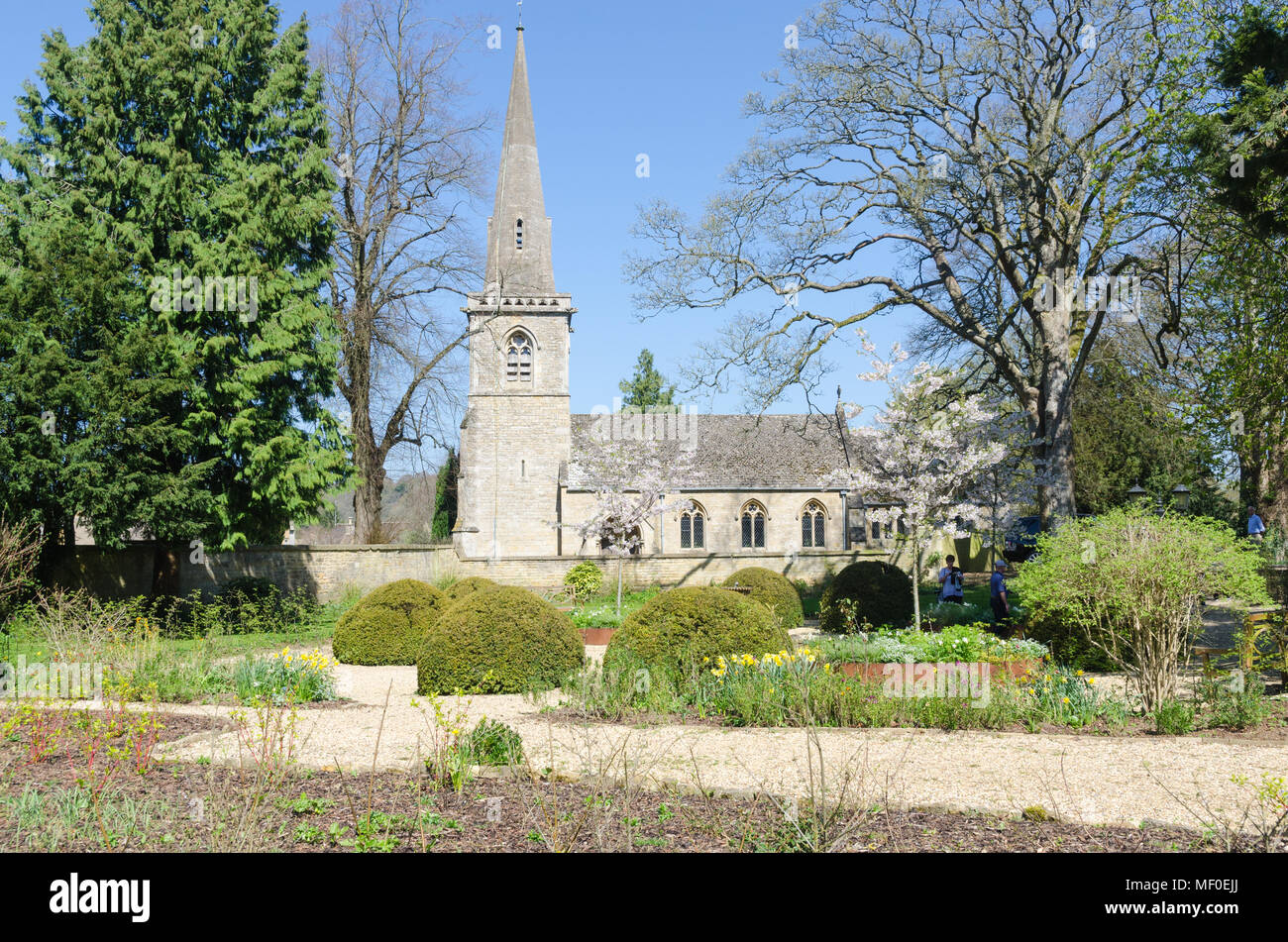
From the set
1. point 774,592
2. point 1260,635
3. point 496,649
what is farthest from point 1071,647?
point 774,592

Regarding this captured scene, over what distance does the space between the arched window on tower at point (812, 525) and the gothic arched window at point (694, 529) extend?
4216mm

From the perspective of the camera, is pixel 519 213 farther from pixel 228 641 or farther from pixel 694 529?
pixel 228 641

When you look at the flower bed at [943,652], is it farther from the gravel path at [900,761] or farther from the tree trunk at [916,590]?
the gravel path at [900,761]

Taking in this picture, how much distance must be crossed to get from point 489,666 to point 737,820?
6.21m

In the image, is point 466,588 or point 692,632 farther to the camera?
point 466,588

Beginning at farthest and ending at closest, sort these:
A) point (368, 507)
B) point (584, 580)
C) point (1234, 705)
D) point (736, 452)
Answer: point (736, 452)
point (368, 507)
point (584, 580)
point (1234, 705)

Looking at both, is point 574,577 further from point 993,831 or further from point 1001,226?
point 993,831

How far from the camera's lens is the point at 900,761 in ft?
22.9

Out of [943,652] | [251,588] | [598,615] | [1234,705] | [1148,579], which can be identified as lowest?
[598,615]

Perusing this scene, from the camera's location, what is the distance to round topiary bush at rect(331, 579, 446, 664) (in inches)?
573

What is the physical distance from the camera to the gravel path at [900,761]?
5859mm

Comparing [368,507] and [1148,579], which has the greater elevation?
[368,507]

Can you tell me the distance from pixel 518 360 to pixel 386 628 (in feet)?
78.6
